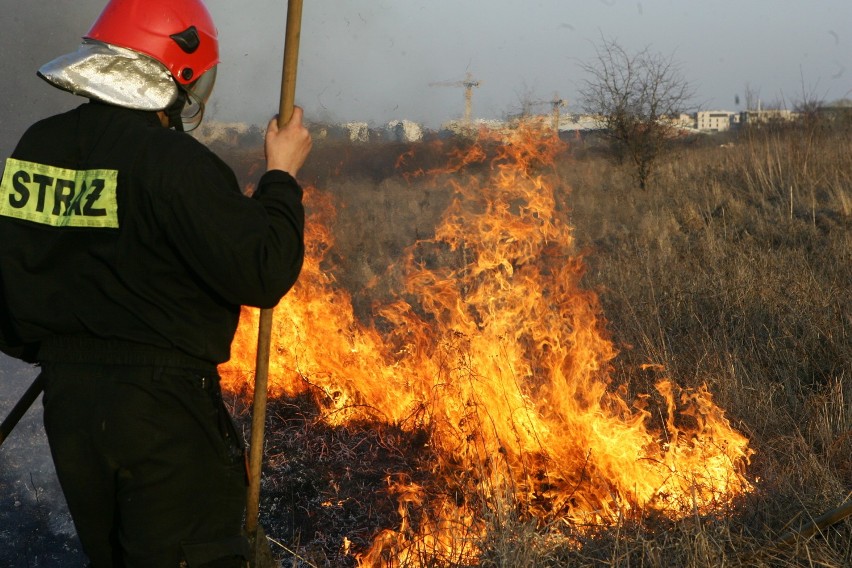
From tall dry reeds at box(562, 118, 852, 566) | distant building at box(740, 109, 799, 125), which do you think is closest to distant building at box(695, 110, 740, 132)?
distant building at box(740, 109, 799, 125)

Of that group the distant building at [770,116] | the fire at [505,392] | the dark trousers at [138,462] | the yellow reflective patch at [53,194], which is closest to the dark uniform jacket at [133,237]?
the yellow reflective patch at [53,194]

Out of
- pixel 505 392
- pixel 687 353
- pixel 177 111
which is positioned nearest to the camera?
pixel 177 111

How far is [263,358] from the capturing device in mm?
2324

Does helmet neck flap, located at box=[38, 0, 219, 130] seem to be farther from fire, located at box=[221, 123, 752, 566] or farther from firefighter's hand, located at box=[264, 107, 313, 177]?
fire, located at box=[221, 123, 752, 566]

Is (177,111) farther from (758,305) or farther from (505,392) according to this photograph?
(758,305)

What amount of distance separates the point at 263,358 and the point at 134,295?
53 cm

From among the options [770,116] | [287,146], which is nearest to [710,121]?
[770,116]

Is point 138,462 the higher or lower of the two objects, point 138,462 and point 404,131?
the lower

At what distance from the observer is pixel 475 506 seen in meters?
3.77

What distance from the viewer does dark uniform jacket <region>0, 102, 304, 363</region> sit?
72.7 inches

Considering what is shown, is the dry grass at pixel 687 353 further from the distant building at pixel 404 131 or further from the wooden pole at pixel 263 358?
the wooden pole at pixel 263 358

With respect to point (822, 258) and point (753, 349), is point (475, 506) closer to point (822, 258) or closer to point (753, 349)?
point (753, 349)

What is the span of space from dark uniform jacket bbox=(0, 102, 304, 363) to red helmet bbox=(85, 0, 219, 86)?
258 mm

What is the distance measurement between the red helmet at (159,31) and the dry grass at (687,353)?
6.48 ft
